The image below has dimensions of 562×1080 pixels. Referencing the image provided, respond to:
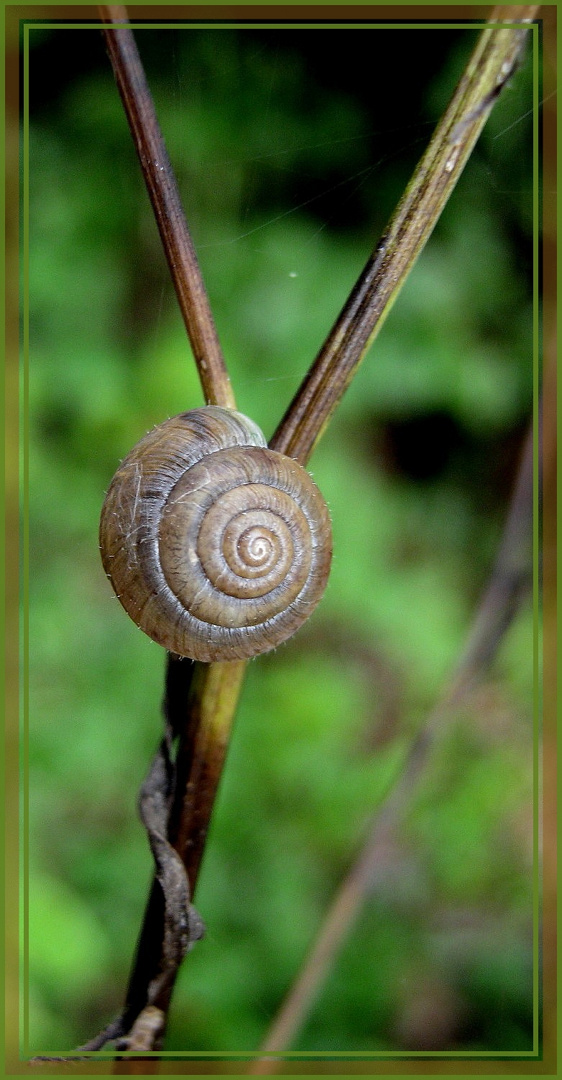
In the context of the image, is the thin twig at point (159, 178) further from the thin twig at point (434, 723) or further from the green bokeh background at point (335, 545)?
the green bokeh background at point (335, 545)

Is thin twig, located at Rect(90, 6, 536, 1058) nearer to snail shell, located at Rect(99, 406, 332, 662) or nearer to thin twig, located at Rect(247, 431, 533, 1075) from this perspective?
snail shell, located at Rect(99, 406, 332, 662)

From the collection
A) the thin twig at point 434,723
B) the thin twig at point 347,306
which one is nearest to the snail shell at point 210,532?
the thin twig at point 347,306

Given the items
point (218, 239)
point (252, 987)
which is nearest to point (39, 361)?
point (218, 239)

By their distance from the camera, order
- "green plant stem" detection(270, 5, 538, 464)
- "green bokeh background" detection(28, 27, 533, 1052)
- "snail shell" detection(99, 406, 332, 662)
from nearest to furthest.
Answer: "green plant stem" detection(270, 5, 538, 464) → "snail shell" detection(99, 406, 332, 662) → "green bokeh background" detection(28, 27, 533, 1052)

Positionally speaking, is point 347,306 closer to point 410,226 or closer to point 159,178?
point 410,226

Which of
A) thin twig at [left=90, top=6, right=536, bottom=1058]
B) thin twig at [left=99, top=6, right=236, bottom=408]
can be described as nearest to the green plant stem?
thin twig at [left=90, top=6, right=536, bottom=1058]
